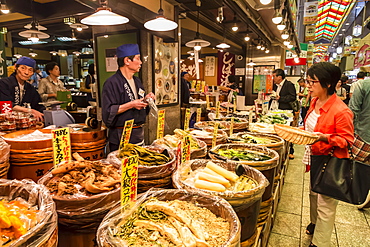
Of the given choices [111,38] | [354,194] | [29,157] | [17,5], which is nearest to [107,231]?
[29,157]

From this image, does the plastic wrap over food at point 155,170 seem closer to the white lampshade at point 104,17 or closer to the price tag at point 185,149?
the price tag at point 185,149

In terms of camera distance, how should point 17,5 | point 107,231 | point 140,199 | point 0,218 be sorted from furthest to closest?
point 17,5 → point 140,199 → point 107,231 → point 0,218

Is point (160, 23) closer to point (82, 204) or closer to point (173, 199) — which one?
point (173, 199)

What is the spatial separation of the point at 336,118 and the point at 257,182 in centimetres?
133

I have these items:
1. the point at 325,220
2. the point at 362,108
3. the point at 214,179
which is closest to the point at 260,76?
the point at 362,108

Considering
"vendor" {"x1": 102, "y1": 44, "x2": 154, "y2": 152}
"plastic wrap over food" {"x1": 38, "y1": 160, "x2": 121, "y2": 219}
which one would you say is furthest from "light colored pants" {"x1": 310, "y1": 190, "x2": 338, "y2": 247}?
"plastic wrap over food" {"x1": 38, "y1": 160, "x2": 121, "y2": 219}

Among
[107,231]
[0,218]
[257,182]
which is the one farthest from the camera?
[257,182]

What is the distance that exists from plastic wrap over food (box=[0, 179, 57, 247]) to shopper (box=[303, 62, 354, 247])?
7.80ft

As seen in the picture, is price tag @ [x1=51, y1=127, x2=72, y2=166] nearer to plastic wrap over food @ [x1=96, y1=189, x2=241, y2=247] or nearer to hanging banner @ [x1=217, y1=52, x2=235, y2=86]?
plastic wrap over food @ [x1=96, y1=189, x2=241, y2=247]

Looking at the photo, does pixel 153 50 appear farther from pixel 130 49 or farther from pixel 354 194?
pixel 354 194

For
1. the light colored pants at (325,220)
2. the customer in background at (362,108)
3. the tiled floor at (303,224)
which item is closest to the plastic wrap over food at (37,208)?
the light colored pants at (325,220)

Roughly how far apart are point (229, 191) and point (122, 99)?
1.85 meters

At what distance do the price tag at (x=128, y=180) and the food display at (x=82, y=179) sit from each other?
146 mm

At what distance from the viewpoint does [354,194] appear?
2.37 metres
